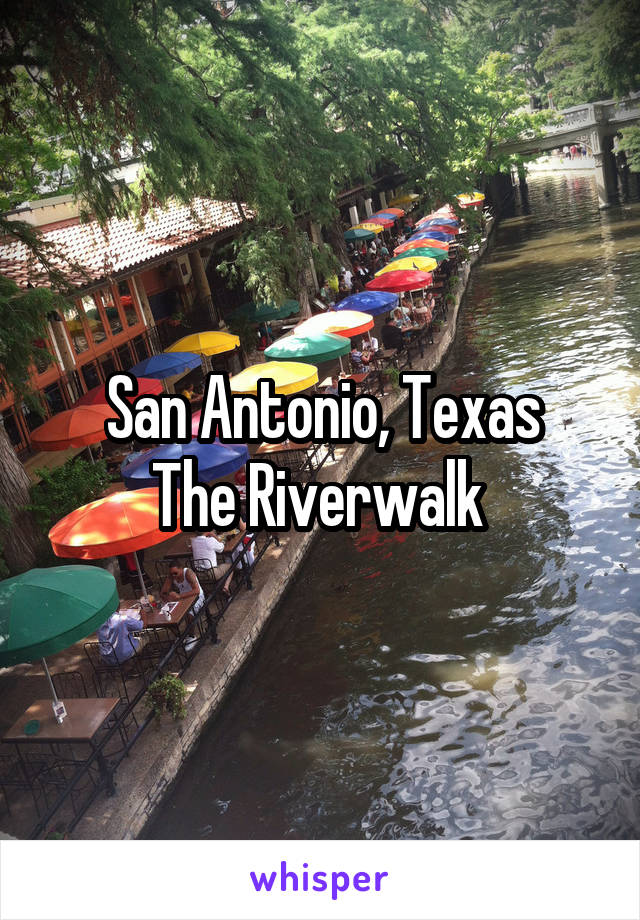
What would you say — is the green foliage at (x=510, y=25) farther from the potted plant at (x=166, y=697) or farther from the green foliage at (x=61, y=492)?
the potted plant at (x=166, y=697)

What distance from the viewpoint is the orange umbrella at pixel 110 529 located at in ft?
31.9

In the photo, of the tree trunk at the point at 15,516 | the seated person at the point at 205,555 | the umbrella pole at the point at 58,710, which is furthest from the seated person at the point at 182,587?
the tree trunk at the point at 15,516

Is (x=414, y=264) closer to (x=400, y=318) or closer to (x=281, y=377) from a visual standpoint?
(x=400, y=318)

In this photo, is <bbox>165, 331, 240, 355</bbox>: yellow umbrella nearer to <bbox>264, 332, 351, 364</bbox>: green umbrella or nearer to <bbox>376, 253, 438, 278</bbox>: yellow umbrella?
<bbox>264, 332, 351, 364</bbox>: green umbrella

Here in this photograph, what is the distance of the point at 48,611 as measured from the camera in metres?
8.02

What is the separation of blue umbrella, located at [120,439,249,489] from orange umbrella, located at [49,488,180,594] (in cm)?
146

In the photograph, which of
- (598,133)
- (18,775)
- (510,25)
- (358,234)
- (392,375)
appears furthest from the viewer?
(510,25)

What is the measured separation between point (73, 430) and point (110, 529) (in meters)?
5.01

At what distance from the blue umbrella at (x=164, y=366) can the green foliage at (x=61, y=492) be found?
3701 millimetres

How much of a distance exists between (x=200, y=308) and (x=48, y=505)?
12.5 metres

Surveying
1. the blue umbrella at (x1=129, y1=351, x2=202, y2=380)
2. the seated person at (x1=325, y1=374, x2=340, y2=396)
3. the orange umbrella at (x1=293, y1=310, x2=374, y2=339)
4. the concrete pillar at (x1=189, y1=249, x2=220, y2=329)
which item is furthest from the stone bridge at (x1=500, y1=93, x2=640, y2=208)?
the blue umbrella at (x1=129, y1=351, x2=202, y2=380)

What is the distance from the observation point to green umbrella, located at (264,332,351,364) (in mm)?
16969

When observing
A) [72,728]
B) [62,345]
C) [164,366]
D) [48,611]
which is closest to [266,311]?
[164,366]

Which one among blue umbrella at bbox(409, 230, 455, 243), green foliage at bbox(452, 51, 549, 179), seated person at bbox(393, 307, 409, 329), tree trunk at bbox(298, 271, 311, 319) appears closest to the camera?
seated person at bbox(393, 307, 409, 329)
